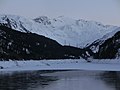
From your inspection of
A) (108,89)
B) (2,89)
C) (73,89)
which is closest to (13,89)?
(2,89)

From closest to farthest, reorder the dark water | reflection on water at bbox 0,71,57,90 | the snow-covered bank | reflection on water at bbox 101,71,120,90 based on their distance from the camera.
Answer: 1. the dark water
2. reflection on water at bbox 0,71,57,90
3. reflection on water at bbox 101,71,120,90
4. the snow-covered bank

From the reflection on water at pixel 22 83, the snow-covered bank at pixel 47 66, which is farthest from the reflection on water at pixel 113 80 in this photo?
the snow-covered bank at pixel 47 66

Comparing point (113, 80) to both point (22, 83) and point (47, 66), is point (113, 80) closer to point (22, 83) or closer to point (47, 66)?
point (22, 83)

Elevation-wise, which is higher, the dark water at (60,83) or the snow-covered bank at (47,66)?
the dark water at (60,83)

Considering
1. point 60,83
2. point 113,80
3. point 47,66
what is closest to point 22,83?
point 60,83

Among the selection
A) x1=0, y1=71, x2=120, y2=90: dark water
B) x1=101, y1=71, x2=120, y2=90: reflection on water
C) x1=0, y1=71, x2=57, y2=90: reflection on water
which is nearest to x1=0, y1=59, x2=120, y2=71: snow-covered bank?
x1=101, y1=71, x2=120, y2=90: reflection on water

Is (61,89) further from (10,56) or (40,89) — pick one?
(10,56)

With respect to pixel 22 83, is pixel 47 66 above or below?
below

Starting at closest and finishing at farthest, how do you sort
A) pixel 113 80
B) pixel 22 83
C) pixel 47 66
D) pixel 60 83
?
1. pixel 22 83
2. pixel 60 83
3. pixel 113 80
4. pixel 47 66

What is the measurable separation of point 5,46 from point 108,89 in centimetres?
16481

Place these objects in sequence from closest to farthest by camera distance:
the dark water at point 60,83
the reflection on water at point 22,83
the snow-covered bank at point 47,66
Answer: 1. the dark water at point 60,83
2. the reflection on water at point 22,83
3. the snow-covered bank at point 47,66

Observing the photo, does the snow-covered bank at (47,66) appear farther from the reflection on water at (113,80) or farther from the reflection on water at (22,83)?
the reflection on water at (22,83)

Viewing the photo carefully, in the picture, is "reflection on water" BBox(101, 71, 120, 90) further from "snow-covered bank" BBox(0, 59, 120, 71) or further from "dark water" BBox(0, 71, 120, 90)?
"snow-covered bank" BBox(0, 59, 120, 71)

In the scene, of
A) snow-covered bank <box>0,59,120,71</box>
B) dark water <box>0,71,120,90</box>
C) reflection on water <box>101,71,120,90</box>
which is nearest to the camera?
dark water <box>0,71,120,90</box>
